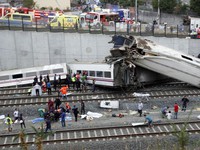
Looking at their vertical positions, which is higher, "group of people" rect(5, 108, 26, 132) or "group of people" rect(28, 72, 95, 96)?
"group of people" rect(28, 72, 95, 96)

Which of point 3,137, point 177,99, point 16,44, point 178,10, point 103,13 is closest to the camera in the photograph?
point 3,137

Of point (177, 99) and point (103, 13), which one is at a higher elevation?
point (103, 13)

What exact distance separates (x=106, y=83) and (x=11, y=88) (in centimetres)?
770

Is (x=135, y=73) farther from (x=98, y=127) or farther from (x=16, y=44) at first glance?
(x=16, y=44)

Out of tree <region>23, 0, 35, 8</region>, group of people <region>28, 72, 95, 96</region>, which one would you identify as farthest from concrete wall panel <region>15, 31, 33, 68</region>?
tree <region>23, 0, 35, 8</region>

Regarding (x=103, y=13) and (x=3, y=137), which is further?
(x=103, y=13)

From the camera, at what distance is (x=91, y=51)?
113 ft

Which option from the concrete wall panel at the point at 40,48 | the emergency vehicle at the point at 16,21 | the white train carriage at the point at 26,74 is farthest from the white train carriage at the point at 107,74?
the emergency vehicle at the point at 16,21

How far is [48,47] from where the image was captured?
112ft

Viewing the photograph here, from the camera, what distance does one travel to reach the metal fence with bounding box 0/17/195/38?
33775 mm

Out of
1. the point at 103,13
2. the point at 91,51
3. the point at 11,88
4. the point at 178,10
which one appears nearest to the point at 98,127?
the point at 11,88

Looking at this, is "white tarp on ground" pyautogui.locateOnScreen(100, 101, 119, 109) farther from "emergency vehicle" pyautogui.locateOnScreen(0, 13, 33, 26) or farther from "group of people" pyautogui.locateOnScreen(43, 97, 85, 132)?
"emergency vehicle" pyautogui.locateOnScreen(0, 13, 33, 26)

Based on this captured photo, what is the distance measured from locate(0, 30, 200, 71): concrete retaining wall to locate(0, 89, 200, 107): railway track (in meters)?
7.14

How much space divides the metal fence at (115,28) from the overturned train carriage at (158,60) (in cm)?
607
